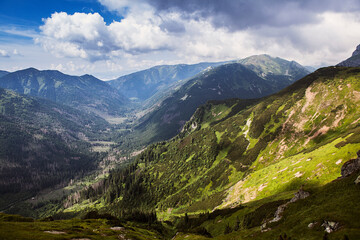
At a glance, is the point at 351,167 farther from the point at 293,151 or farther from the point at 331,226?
the point at 293,151

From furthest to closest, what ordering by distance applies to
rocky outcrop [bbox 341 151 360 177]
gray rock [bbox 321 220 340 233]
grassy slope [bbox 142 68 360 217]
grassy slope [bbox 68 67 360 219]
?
grassy slope [bbox 142 68 360 217] < grassy slope [bbox 68 67 360 219] < rocky outcrop [bbox 341 151 360 177] < gray rock [bbox 321 220 340 233]

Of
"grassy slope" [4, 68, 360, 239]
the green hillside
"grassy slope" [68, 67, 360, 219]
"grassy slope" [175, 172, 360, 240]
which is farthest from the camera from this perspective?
"grassy slope" [68, 67, 360, 219]

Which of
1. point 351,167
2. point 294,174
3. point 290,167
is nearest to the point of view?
point 351,167

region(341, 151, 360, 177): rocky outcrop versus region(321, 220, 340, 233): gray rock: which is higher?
region(341, 151, 360, 177): rocky outcrop

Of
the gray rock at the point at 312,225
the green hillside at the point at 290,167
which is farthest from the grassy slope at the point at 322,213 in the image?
the gray rock at the point at 312,225

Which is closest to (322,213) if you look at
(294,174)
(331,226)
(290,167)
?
(331,226)

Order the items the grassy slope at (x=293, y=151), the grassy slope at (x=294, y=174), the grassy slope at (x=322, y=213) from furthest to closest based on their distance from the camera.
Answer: the grassy slope at (x=293, y=151) → the grassy slope at (x=294, y=174) → the grassy slope at (x=322, y=213)

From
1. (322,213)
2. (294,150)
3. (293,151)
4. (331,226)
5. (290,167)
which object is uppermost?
(331,226)

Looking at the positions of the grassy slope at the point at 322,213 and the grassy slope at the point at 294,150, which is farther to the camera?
the grassy slope at the point at 294,150

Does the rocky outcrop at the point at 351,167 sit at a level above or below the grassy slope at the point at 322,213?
above

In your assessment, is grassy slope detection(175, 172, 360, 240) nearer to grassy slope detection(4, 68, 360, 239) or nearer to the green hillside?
grassy slope detection(4, 68, 360, 239)

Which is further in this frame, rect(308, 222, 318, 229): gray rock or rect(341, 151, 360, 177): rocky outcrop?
rect(341, 151, 360, 177): rocky outcrop

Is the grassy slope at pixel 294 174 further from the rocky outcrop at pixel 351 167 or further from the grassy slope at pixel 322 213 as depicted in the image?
the rocky outcrop at pixel 351 167

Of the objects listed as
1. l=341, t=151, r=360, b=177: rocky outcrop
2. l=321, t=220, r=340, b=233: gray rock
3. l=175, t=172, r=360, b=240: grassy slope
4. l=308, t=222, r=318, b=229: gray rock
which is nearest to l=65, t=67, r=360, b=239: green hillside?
l=175, t=172, r=360, b=240: grassy slope
